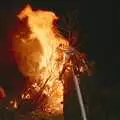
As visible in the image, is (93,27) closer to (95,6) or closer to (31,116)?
(95,6)

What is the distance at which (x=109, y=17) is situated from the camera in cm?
286

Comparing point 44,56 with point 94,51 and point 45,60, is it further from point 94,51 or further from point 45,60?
point 94,51

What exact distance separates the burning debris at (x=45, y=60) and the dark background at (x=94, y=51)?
0.06m

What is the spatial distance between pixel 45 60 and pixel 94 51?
1.05 ft

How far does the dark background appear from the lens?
282cm

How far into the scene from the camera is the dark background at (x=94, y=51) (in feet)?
9.25

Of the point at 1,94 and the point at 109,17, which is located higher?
the point at 109,17

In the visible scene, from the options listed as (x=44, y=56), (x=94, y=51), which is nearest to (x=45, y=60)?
(x=44, y=56)

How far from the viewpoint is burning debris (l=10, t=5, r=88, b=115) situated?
2.89m

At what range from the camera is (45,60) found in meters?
2.94

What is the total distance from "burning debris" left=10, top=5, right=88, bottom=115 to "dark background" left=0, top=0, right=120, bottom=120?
62 mm

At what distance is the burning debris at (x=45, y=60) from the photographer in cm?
289

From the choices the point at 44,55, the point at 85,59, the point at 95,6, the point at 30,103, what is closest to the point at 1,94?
the point at 30,103

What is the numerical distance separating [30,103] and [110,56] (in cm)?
57
